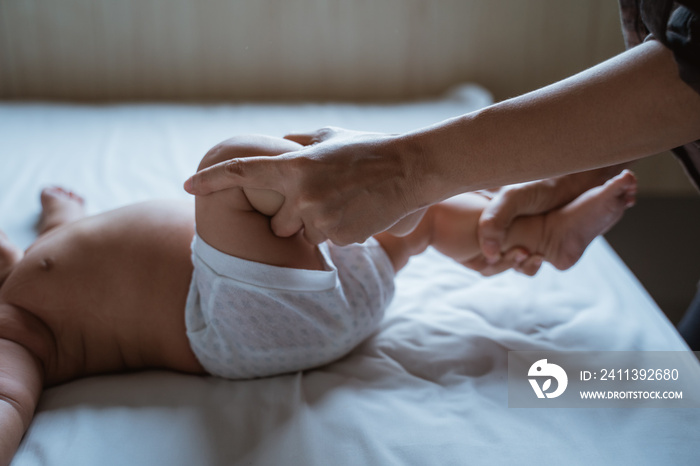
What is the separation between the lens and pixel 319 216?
70 centimetres

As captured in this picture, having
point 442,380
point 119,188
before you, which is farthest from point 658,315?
point 119,188

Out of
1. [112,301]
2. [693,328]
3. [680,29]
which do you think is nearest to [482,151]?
[680,29]

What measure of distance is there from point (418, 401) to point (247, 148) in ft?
1.24

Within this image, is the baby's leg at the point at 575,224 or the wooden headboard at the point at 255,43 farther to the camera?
the wooden headboard at the point at 255,43

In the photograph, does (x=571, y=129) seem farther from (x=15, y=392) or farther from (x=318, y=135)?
(x=15, y=392)

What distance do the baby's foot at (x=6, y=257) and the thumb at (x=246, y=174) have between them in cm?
39

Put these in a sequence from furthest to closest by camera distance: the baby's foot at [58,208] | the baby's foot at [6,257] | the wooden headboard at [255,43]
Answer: the wooden headboard at [255,43]
the baby's foot at [58,208]
the baby's foot at [6,257]

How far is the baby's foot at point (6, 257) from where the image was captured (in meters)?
0.90

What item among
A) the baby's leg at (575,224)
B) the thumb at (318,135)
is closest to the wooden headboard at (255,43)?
the baby's leg at (575,224)

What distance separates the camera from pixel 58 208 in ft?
3.65

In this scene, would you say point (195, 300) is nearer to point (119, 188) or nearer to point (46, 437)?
point (46, 437)

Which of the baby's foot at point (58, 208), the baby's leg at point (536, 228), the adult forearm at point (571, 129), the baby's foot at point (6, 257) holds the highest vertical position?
the adult forearm at point (571, 129)

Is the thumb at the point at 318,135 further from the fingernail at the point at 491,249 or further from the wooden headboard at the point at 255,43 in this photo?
the wooden headboard at the point at 255,43

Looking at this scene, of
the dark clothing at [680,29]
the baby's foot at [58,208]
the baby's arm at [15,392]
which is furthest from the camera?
the baby's foot at [58,208]
